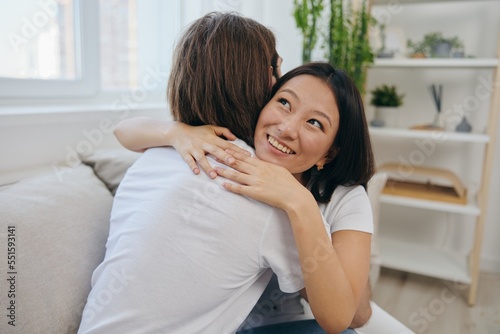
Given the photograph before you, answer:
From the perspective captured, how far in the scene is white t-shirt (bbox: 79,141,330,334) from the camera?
2.32 feet

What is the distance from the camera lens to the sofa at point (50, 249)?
2.49 ft

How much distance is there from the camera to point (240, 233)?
70cm

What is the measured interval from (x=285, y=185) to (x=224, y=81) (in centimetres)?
25

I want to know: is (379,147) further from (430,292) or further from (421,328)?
(421,328)

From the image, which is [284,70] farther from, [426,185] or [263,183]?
[263,183]

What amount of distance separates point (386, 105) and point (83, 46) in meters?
1.64

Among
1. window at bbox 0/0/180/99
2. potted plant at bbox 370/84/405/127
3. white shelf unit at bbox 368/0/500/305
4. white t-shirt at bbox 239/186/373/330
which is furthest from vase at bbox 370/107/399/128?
white t-shirt at bbox 239/186/373/330

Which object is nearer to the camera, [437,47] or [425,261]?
[437,47]

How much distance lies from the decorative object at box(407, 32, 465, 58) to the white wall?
18 cm

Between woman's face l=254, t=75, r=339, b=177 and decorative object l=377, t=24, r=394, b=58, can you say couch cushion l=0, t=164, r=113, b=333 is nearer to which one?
woman's face l=254, t=75, r=339, b=177

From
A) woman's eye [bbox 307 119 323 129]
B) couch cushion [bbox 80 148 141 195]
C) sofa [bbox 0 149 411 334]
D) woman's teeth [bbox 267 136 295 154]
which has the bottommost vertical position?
sofa [bbox 0 149 411 334]

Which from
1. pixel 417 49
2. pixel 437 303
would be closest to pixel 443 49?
pixel 417 49

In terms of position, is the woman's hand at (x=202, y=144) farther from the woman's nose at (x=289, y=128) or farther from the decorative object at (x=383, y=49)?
the decorative object at (x=383, y=49)

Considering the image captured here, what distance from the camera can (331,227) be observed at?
91cm
